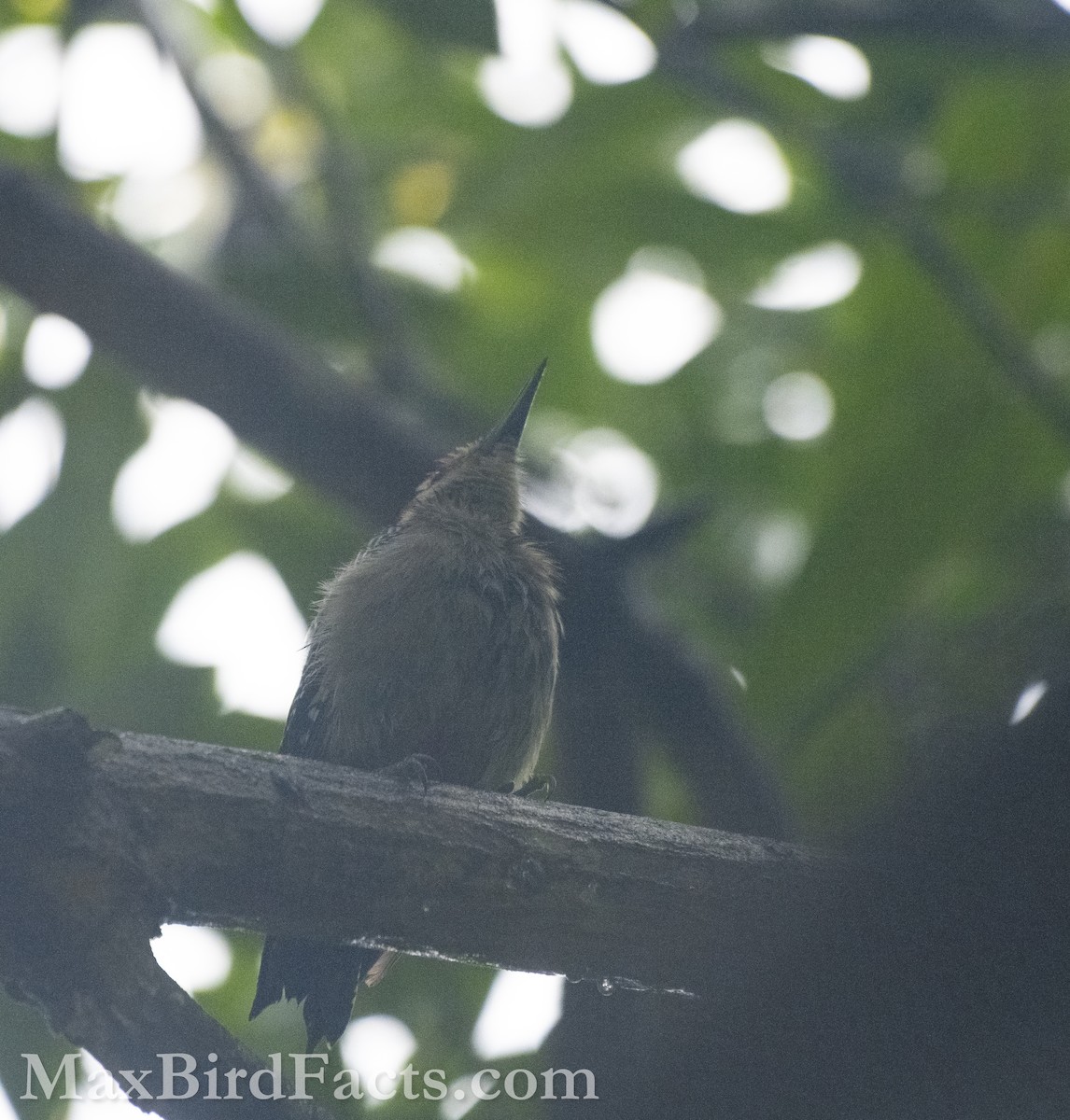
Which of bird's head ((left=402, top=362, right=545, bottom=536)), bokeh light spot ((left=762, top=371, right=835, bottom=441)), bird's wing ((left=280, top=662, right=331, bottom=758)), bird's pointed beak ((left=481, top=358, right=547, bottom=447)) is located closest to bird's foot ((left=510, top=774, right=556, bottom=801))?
bird's wing ((left=280, top=662, right=331, bottom=758))

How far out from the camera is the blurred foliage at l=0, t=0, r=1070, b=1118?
4.62 m

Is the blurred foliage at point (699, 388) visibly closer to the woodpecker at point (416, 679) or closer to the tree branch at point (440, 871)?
the woodpecker at point (416, 679)

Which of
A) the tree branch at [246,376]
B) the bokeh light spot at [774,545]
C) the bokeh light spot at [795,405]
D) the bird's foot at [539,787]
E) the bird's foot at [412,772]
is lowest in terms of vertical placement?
the bird's foot at [412,772]

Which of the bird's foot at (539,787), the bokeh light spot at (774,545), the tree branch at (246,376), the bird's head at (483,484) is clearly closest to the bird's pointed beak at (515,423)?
the bird's head at (483,484)

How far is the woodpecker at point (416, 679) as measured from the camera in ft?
12.6

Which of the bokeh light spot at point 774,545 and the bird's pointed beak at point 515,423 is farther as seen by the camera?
the bokeh light spot at point 774,545

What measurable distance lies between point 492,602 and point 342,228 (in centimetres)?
209

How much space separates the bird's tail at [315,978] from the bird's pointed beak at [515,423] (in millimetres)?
2043

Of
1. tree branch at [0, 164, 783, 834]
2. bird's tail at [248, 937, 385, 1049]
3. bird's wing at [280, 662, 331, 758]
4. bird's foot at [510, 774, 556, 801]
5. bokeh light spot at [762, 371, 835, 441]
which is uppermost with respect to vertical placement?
bokeh light spot at [762, 371, 835, 441]

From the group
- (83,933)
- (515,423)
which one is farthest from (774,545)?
(83,933)

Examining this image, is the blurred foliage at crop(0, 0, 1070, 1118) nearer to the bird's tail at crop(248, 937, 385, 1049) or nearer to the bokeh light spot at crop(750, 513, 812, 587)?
the bokeh light spot at crop(750, 513, 812, 587)

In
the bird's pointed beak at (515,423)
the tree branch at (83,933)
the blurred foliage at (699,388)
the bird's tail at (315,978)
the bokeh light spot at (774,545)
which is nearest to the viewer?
the tree branch at (83,933)

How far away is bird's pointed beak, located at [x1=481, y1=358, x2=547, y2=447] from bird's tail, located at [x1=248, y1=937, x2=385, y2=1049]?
2043 mm

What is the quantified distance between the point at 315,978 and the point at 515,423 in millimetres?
2246
